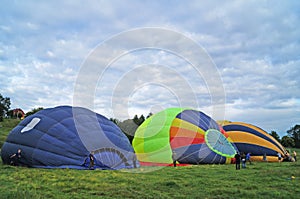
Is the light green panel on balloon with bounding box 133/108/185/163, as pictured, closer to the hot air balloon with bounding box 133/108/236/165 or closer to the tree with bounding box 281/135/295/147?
the hot air balloon with bounding box 133/108/236/165

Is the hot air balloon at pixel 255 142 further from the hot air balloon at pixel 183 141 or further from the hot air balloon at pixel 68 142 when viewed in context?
the hot air balloon at pixel 68 142

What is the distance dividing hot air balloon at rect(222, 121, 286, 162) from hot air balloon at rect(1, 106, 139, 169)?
8.52 metres

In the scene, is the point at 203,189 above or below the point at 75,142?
below

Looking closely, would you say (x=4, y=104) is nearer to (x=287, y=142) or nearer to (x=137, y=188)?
(x=287, y=142)

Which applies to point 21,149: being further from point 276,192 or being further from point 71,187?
point 276,192

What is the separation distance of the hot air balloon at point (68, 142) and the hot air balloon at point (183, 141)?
6.72 ft

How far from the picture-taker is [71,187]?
7723 mm

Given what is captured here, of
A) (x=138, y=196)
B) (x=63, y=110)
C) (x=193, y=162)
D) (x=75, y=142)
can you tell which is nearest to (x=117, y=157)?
(x=75, y=142)

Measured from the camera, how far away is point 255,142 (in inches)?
755

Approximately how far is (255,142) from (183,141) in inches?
238

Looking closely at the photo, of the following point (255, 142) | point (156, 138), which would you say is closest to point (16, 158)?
point (156, 138)

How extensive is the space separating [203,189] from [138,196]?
1.95 m

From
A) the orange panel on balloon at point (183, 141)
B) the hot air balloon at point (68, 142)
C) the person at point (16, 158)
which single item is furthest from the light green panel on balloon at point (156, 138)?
the person at point (16, 158)

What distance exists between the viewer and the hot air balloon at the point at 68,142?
12141 millimetres
